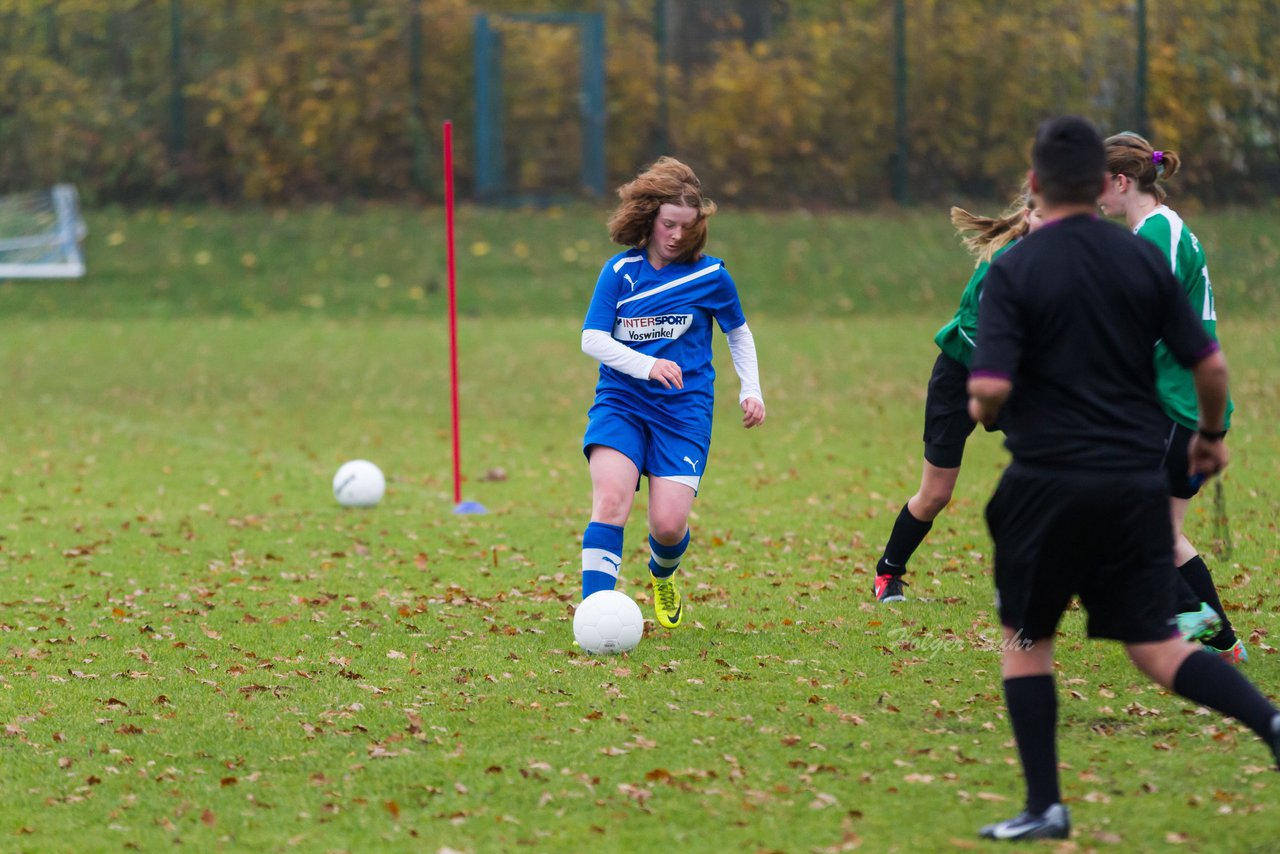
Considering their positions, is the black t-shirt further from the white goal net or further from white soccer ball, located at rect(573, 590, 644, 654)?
the white goal net

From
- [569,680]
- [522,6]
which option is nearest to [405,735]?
[569,680]

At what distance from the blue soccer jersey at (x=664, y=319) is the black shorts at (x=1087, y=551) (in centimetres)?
247

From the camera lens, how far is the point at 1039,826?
4.13m

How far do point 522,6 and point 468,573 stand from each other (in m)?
24.8

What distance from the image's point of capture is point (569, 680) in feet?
19.9

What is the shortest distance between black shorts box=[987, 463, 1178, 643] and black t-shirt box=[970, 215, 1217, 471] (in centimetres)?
6

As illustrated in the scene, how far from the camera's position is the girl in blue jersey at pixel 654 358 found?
637 cm

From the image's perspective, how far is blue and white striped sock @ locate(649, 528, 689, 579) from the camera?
6660 millimetres

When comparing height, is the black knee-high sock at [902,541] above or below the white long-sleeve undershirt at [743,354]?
below

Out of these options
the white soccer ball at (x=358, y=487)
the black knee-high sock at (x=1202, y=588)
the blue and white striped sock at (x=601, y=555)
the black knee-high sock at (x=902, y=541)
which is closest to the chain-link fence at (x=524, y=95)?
the white soccer ball at (x=358, y=487)

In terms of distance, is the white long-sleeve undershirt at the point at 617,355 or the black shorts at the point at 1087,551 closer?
the black shorts at the point at 1087,551

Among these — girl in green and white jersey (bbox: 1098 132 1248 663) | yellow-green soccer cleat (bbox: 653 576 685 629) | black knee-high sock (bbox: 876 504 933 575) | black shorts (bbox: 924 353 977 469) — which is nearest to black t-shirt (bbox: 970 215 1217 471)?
girl in green and white jersey (bbox: 1098 132 1248 663)

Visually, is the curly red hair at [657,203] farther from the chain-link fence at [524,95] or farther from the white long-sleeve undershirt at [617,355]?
the chain-link fence at [524,95]

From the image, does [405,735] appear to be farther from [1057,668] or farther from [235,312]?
[235,312]
